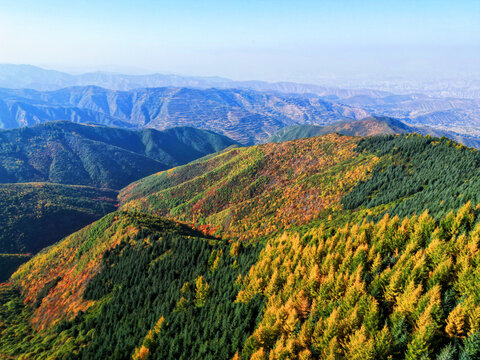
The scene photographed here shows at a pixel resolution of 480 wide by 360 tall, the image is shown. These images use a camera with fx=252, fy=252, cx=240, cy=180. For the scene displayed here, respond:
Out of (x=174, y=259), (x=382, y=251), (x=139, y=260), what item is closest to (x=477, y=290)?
(x=382, y=251)

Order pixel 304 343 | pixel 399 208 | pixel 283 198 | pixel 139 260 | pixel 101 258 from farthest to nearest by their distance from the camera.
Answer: pixel 283 198 → pixel 101 258 → pixel 139 260 → pixel 399 208 → pixel 304 343

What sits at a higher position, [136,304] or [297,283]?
[297,283]

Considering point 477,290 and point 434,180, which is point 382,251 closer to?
point 477,290

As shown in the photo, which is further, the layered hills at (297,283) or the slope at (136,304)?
the slope at (136,304)

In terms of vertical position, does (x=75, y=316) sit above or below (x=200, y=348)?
below

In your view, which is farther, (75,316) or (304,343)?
(75,316)

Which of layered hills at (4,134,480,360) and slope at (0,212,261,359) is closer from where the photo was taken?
layered hills at (4,134,480,360)

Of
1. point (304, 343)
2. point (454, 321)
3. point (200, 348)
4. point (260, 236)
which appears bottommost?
point (260, 236)

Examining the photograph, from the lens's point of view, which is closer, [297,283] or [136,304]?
[297,283]
